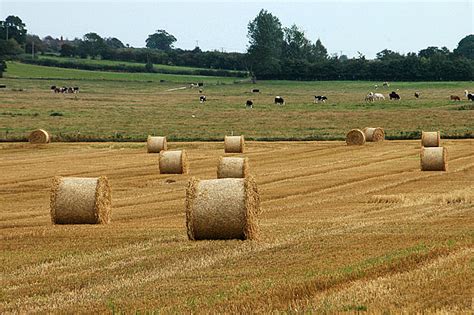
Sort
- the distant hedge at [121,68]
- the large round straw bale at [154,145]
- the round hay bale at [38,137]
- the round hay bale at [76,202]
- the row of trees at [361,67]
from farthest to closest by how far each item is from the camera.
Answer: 1. the distant hedge at [121,68]
2. the row of trees at [361,67]
3. the round hay bale at [38,137]
4. the large round straw bale at [154,145]
5. the round hay bale at [76,202]

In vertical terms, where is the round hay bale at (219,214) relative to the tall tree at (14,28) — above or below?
below

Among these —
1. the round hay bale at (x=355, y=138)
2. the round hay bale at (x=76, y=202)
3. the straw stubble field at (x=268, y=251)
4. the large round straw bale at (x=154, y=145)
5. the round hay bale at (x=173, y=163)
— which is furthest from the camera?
the round hay bale at (x=355, y=138)

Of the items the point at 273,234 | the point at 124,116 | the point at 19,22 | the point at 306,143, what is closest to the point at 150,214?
→ the point at 273,234

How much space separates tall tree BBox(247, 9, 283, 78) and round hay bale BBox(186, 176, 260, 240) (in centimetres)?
13873

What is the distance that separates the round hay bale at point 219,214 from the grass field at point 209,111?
38.2m

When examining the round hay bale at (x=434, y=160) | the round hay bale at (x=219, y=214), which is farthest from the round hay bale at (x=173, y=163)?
the round hay bale at (x=219, y=214)

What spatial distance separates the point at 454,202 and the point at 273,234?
7.61 m

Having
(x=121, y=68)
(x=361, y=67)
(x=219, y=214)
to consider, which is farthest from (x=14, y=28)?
(x=219, y=214)

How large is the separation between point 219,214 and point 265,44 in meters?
152

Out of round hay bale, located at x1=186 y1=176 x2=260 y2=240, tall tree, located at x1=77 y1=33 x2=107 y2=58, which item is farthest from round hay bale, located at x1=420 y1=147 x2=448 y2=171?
tall tree, located at x1=77 y1=33 x2=107 y2=58

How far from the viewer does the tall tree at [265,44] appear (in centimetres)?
15788

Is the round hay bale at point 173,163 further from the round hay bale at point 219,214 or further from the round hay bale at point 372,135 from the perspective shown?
the round hay bale at point 372,135

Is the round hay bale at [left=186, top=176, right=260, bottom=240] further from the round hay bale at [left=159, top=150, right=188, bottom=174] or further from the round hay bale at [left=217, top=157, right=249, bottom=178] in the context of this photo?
the round hay bale at [left=159, top=150, right=188, bottom=174]

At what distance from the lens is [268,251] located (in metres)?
17.5
